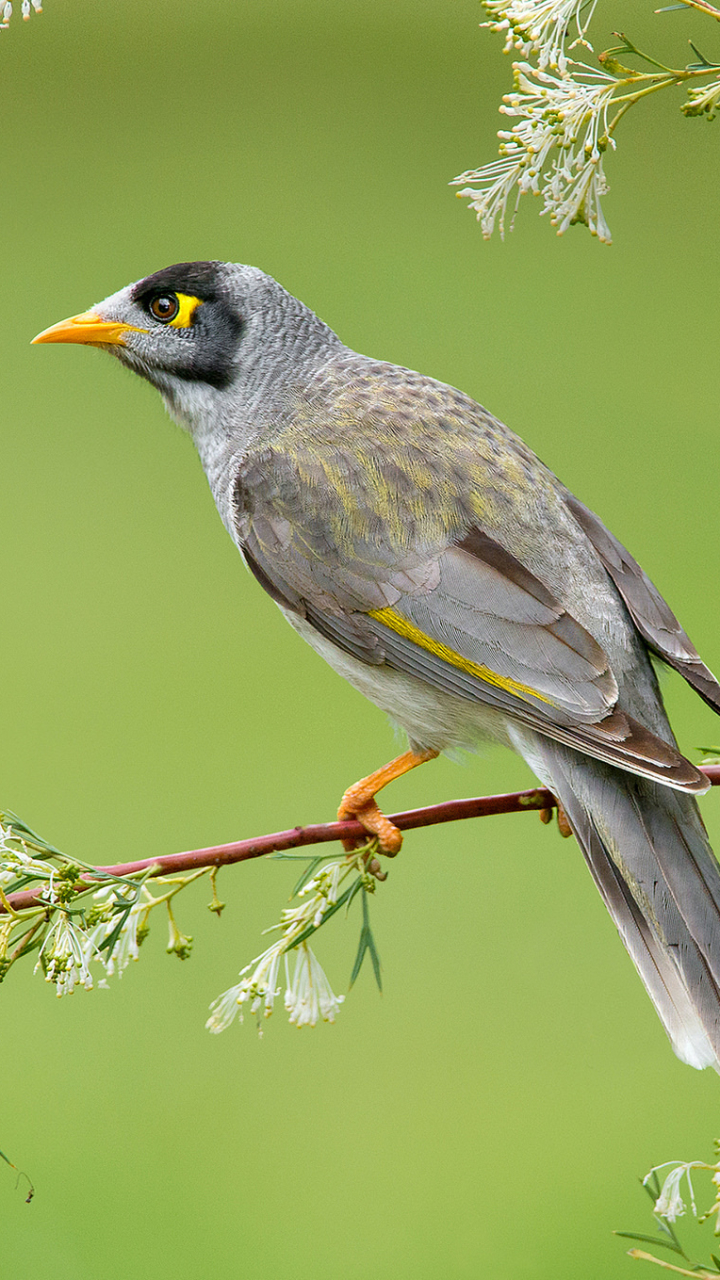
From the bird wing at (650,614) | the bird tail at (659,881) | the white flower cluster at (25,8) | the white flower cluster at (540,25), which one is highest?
the white flower cluster at (25,8)

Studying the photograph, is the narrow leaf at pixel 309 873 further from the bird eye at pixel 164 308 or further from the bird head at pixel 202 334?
the bird eye at pixel 164 308

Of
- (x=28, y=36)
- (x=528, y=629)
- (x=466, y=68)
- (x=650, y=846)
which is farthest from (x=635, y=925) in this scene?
(x=28, y=36)

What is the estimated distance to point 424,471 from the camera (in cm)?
266

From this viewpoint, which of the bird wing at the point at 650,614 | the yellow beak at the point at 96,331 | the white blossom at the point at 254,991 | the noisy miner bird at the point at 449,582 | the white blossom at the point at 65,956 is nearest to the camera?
the white blossom at the point at 65,956

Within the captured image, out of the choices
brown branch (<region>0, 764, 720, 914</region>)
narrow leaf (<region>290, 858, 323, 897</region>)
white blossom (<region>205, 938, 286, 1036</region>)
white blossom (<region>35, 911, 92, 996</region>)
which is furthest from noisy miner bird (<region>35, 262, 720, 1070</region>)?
white blossom (<region>35, 911, 92, 996</region>)

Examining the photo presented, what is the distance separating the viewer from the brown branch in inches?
73.9

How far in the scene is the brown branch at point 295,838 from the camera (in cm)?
188

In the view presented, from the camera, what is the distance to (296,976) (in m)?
2.06

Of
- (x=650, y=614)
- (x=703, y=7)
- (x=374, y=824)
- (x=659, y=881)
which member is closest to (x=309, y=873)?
(x=374, y=824)

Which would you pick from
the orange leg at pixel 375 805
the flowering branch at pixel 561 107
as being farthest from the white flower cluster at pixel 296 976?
the flowering branch at pixel 561 107

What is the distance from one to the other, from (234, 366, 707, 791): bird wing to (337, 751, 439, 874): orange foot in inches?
9.5

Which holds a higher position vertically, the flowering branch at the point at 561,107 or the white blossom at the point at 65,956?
the flowering branch at the point at 561,107

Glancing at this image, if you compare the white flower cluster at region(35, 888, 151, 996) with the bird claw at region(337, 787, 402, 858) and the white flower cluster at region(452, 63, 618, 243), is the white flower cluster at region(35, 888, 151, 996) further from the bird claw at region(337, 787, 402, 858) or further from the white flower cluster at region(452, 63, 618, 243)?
the white flower cluster at region(452, 63, 618, 243)

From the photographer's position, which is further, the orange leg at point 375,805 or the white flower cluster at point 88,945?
the orange leg at point 375,805
